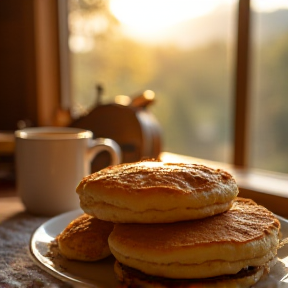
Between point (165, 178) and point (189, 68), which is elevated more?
point (189, 68)

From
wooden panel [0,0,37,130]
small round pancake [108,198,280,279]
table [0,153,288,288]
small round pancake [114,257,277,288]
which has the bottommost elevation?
table [0,153,288,288]

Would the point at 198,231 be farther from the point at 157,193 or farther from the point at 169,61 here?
the point at 169,61

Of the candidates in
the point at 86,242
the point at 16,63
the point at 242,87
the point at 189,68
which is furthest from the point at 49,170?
the point at 16,63

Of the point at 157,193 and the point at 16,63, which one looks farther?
the point at 16,63

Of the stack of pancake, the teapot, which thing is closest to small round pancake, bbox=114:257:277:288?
the stack of pancake

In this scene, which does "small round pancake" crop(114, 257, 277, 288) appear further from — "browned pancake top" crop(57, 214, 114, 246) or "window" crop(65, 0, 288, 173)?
"window" crop(65, 0, 288, 173)

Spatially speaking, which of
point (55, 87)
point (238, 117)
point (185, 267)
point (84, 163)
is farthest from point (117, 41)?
point (185, 267)

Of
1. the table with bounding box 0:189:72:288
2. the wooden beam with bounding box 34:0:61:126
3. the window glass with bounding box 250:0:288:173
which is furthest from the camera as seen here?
the wooden beam with bounding box 34:0:61:126

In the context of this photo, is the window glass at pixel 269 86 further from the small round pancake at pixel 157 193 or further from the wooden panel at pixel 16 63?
the wooden panel at pixel 16 63
